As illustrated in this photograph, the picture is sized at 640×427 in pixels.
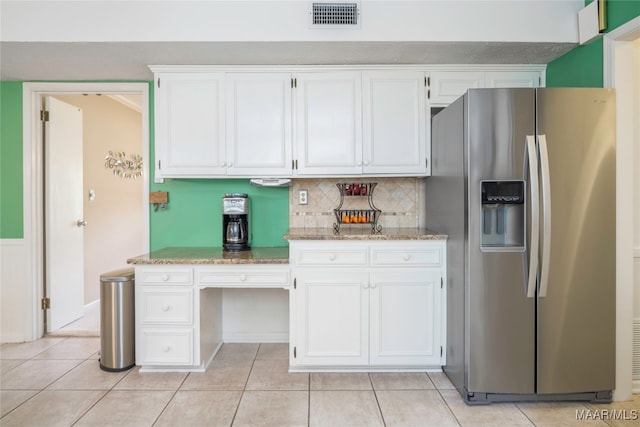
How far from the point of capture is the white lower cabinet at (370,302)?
2461 mm

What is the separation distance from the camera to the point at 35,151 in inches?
127

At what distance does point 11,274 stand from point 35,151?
110cm

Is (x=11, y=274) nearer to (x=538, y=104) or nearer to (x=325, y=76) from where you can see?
(x=325, y=76)

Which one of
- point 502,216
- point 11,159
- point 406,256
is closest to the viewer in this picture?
point 502,216

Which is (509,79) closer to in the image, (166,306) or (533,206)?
(533,206)

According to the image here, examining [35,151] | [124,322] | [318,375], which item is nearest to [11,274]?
[35,151]

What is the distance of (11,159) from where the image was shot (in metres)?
3.21

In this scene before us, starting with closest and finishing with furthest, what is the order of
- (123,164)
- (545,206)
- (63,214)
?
(545,206) → (63,214) → (123,164)

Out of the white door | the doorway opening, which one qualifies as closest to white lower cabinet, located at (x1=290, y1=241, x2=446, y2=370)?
the doorway opening

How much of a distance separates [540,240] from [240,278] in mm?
1859

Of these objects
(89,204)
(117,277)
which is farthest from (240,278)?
(89,204)

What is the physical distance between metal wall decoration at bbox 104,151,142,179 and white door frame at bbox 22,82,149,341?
1.20 metres

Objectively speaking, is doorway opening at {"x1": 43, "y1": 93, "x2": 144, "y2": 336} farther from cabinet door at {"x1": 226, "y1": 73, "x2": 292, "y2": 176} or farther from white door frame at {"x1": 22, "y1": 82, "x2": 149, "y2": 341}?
cabinet door at {"x1": 226, "y1": 73, "x2": 292, "y2": 176}

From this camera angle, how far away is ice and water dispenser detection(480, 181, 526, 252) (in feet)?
6.76
